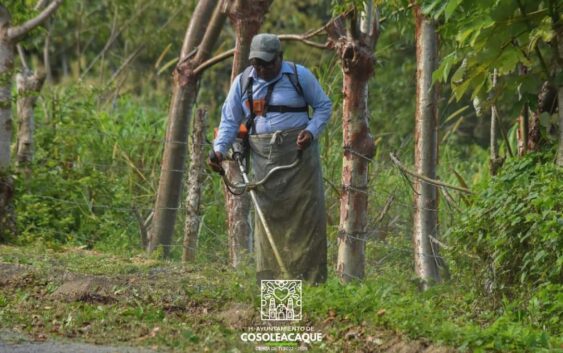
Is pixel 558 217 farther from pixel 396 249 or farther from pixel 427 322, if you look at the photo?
pixel 396 249

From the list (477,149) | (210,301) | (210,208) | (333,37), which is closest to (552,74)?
(333,37)

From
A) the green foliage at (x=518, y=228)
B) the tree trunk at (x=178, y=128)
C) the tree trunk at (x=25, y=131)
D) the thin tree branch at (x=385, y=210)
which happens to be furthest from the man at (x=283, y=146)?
the tree trunk at (x=25, y=131)

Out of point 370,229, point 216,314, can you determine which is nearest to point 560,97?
point 216,314

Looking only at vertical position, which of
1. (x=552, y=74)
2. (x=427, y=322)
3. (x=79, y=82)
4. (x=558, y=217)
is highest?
(x=79, y=82)

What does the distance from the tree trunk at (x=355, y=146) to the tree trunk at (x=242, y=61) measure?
1.20 meters

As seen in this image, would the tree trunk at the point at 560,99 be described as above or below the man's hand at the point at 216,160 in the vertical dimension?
above

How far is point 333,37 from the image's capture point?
12922 mm

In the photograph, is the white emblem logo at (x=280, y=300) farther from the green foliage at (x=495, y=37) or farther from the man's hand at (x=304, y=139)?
the green foliage at (x=495, y=37)

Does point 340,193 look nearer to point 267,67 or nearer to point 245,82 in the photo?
point 245,82

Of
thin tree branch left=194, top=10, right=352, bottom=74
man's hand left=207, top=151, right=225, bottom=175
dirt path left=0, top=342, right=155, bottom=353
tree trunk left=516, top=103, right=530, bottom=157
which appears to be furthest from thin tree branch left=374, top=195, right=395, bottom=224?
dirt path left=0, top=342, right=155, bottom=353

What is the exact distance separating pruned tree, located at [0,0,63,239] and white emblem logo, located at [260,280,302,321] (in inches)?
208

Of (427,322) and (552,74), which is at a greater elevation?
(552,74)

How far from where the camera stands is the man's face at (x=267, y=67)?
426 inches

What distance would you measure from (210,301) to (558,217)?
8.69 ft
